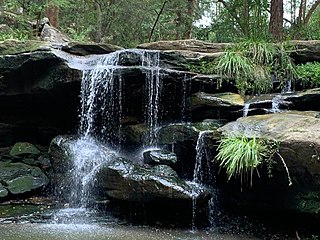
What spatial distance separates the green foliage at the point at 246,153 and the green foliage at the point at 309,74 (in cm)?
257

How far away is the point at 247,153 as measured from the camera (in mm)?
4797

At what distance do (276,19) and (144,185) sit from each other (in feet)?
18.2

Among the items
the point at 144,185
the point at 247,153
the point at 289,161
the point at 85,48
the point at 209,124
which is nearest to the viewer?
the point at 289,161

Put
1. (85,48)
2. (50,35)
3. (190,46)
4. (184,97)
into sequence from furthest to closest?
(50,35) → (190,46) → (85,48) → (184,97)

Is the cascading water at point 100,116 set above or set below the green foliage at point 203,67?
below

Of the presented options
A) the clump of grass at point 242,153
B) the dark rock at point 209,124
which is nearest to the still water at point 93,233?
the clump of grass at point 242,153

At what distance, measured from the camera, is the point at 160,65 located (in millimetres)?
7133

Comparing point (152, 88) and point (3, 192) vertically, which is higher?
point (152, 88)

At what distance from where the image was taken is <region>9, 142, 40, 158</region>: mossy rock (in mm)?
7262

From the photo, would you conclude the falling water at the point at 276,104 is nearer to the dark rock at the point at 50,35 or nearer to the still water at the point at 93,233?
the still water at the point at 93,233

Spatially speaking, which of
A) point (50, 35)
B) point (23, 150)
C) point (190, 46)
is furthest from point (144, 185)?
Answer: point (50, 35)

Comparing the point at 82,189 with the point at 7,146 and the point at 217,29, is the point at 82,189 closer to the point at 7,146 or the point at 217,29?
the point at 7,146

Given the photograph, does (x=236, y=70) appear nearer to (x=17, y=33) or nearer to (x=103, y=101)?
(x=103, y=101)

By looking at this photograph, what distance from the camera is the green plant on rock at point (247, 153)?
474 centimetres
